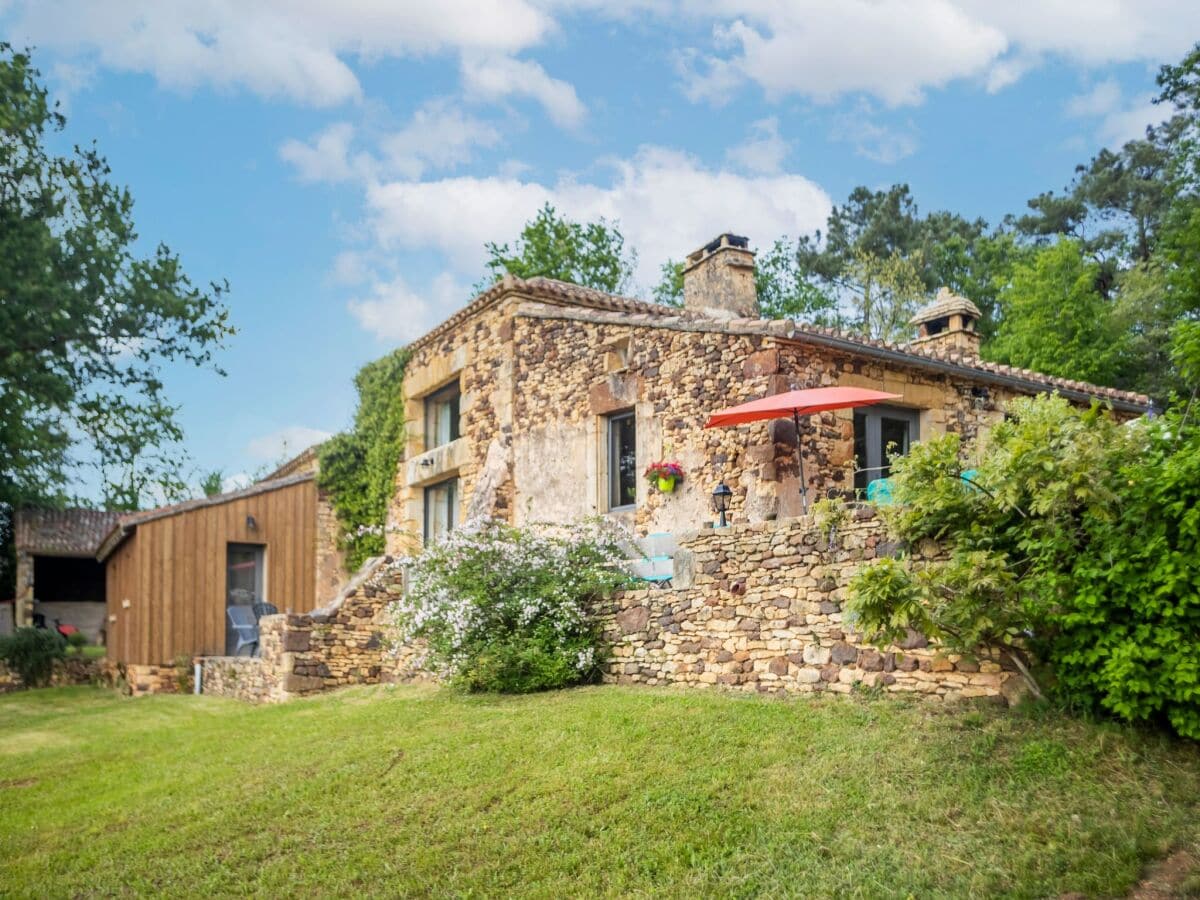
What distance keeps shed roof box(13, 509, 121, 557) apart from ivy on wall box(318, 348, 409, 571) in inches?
241

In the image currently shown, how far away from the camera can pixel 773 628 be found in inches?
355

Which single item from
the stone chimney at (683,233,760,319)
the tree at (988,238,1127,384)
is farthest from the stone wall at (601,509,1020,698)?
the tree at (988,238,1127,384)

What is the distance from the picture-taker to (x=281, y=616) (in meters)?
14.1

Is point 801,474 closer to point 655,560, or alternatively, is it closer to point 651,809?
point 655,560

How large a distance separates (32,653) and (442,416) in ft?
28.5

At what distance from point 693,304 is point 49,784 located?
10420mm

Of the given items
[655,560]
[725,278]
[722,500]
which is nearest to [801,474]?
[722,500]

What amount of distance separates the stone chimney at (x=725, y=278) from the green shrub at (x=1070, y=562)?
751 centimetres

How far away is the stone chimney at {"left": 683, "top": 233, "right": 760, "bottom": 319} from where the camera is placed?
49.4ft

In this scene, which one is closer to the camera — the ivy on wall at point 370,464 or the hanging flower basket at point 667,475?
the hanging flower basket at point 667,475

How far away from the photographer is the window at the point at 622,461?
547 inches

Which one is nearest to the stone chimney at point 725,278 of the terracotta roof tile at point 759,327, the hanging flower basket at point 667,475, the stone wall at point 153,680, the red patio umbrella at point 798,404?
the terracotta roof tile at point 759,327

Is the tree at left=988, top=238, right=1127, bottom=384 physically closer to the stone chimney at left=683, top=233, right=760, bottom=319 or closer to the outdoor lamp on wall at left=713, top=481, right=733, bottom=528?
the stone chimney at left=683, top=233, right=760, bottom=319

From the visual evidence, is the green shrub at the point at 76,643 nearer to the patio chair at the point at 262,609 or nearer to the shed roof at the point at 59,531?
the shed roof at the point at 59,531
